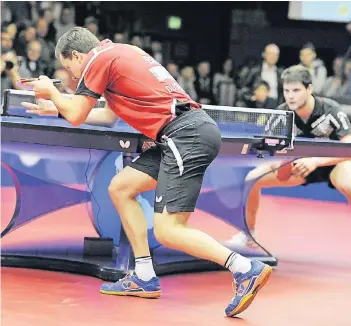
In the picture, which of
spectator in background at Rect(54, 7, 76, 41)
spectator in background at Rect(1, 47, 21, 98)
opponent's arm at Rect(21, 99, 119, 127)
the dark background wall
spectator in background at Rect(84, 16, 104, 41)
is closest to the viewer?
opponent's arm at Rect(21, 99, 119, 127)

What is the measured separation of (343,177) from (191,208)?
2.05 metres

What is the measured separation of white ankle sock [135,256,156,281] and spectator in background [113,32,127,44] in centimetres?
766

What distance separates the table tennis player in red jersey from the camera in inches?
178

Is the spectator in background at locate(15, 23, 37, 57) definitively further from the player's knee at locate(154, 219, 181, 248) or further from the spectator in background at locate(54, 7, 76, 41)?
the player's knee at locate(154, 219, 181, 248)

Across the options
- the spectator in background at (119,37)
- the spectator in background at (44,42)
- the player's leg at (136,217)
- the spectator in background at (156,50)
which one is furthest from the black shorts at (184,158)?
the spectator in background at (156,50)

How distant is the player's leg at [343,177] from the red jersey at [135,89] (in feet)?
6.33

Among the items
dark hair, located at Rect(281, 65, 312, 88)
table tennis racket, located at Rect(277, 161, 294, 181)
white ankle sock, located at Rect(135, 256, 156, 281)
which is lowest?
white ankle sock, located at Rect(135, 256, 156, 281)

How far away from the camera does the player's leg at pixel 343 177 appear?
20.5 feet

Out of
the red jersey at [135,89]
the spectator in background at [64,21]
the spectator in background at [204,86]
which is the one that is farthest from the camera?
the spectator in background at [204,86]

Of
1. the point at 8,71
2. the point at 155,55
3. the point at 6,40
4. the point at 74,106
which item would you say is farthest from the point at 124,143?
the point at 155,55

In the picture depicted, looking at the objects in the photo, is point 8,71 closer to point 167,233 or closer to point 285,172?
point 285,172

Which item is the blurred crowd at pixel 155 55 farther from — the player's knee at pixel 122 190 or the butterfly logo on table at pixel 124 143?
the player's knee at pixel 122 190

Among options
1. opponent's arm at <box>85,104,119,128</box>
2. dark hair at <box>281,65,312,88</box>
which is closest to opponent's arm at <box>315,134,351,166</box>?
dark hair at <box>281,65,312,88</box>

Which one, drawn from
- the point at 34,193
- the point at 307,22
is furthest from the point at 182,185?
the point at 307,22
